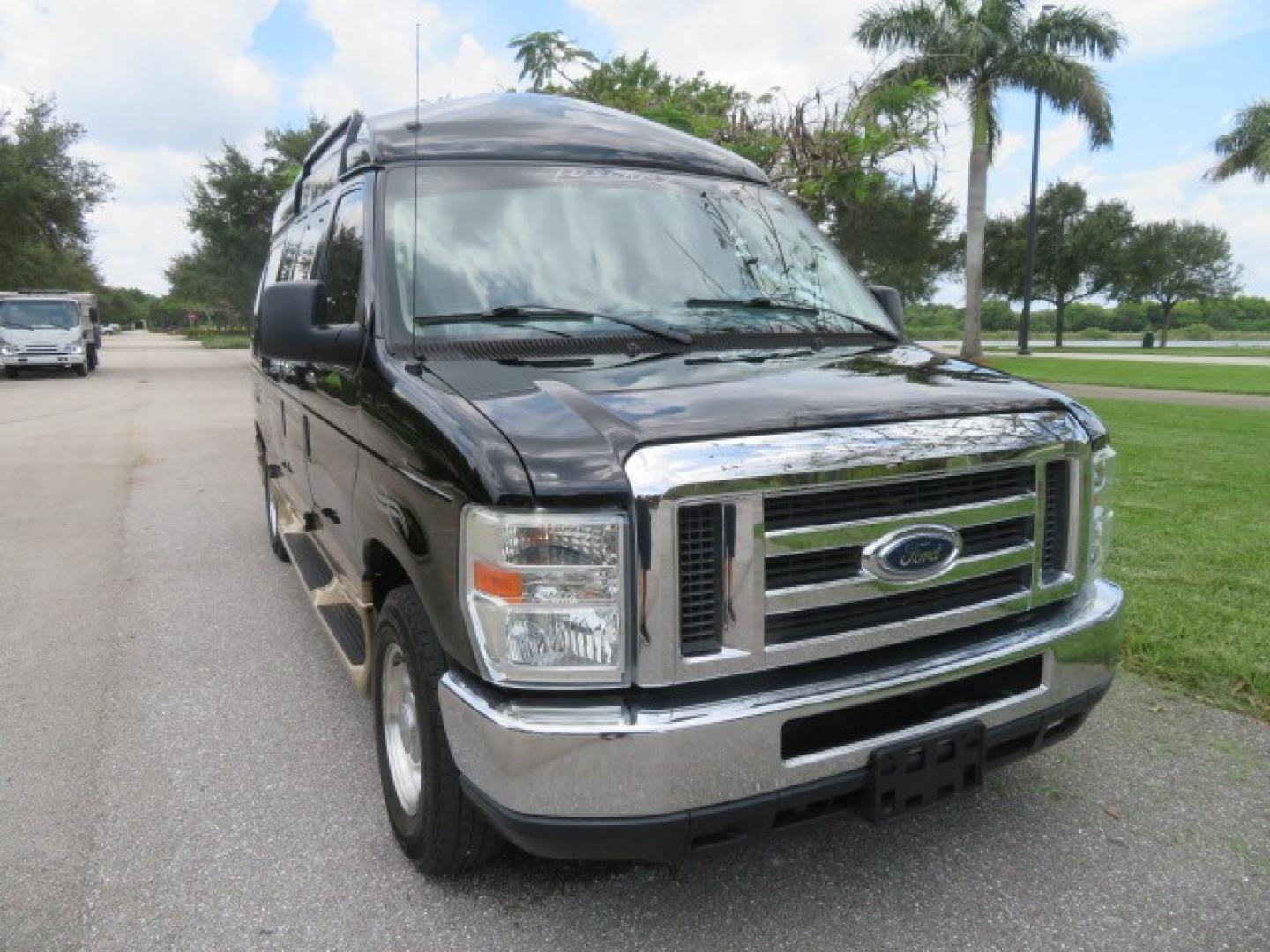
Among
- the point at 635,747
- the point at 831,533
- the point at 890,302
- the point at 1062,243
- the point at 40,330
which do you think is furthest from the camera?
the point at 1062,243

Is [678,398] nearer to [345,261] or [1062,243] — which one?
[345,261]

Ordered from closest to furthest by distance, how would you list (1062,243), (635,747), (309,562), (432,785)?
(635,747) → (432,785) → (309,562) → (1062,243)

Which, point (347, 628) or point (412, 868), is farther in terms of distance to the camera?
point (347, 628)

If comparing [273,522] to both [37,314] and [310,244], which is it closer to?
[310,244]

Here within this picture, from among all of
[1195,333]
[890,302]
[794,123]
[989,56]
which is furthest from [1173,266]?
[890,302]

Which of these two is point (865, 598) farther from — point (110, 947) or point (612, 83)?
point (612, 83)

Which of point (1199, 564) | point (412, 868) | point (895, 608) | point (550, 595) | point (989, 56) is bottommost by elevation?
point (412, 868)

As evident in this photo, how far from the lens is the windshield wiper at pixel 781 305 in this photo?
334 cm

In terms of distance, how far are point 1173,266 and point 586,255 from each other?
5294 cm

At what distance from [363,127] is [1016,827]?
348 cm

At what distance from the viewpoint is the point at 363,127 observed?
3789mm

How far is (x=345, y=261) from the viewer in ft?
11.7

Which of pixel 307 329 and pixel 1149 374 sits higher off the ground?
pixel 307 329

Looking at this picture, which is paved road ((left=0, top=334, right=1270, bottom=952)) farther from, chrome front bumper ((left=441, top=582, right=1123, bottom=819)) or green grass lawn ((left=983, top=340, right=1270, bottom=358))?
green grass lawn ((left=983, top=340, right=1270, bottom=358))
